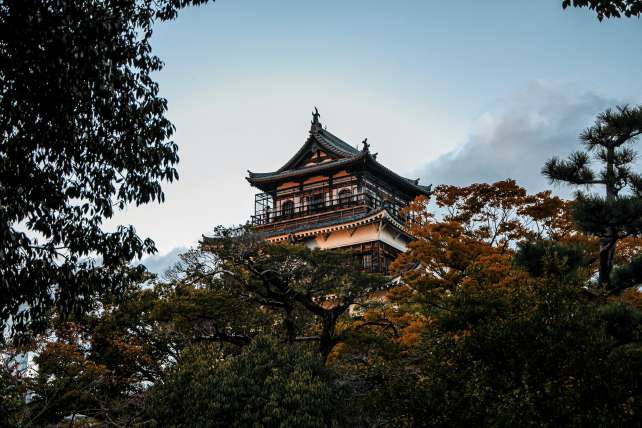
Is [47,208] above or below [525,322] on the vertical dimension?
above

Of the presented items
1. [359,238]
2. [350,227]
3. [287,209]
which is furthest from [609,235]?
[287,209]

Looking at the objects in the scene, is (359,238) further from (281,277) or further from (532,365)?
(532,365)

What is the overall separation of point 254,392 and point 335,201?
28813mm

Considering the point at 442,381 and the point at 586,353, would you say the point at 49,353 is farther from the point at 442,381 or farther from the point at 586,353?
the point at 586,353

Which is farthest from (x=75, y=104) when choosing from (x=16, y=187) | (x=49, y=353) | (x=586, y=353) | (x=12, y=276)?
(x=49, y=353)

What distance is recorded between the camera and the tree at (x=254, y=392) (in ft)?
56.5

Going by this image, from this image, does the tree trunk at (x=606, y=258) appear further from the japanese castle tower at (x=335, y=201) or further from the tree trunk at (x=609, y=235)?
the japanese castle tower at (x=335, y=201)

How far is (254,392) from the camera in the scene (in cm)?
1781

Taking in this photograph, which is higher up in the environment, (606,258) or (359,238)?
(359,238)

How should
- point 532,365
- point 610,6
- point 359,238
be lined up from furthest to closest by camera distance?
point 359,238
point 532,365
point 610,6

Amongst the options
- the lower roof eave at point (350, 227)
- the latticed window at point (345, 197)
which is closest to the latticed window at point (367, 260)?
the lower roof eave at point (350, 227)

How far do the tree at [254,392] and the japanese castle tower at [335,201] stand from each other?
74.3 ft

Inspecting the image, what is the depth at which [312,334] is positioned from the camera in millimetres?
25484

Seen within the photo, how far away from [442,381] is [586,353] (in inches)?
106
